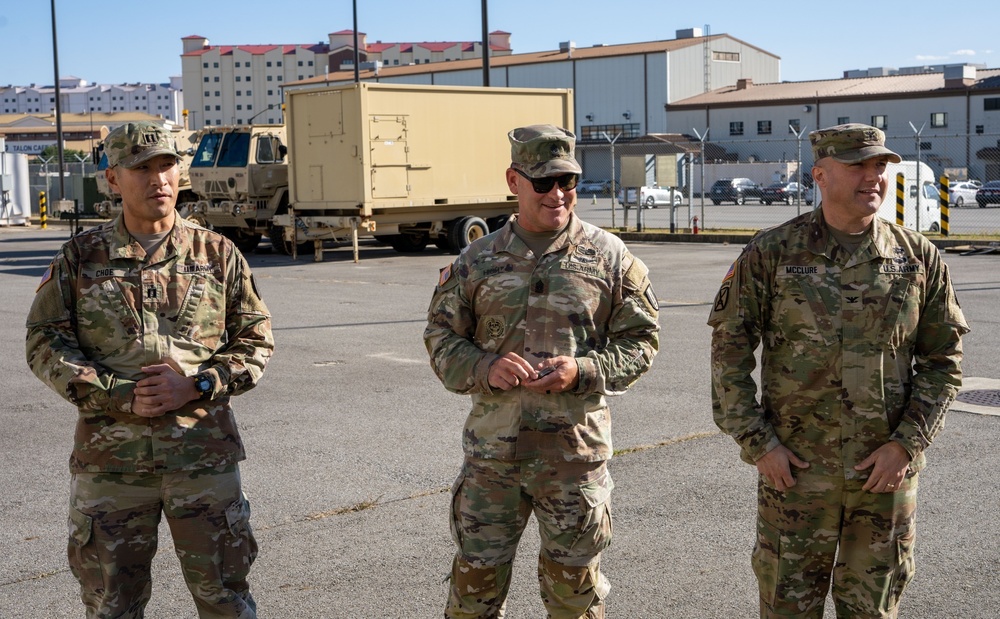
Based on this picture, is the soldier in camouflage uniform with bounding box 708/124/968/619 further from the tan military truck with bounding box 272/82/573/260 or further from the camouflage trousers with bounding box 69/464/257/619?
the tan military truck with bounding box 272/82/573/260

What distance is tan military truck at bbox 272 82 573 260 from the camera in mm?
20031

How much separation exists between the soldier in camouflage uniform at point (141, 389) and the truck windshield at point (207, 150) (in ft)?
64.8

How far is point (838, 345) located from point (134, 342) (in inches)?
84.7

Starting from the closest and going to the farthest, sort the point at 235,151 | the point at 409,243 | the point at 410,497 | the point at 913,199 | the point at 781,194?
the point at 410,497 → the point at 235,151 → the point at 409,243 → the point at 913,199 → the point at 781,194

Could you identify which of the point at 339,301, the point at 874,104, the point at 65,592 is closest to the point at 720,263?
the point at 339,301

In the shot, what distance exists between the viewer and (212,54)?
148 meters

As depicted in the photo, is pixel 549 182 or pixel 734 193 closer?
pixel 549 182

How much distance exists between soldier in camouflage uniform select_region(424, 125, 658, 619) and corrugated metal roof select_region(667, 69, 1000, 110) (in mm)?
61645

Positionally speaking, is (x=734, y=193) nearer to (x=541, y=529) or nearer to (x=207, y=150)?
(x=207, y=150)

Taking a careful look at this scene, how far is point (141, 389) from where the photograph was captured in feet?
11.3

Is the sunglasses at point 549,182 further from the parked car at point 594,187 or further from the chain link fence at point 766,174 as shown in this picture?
the parked car at point 594,187

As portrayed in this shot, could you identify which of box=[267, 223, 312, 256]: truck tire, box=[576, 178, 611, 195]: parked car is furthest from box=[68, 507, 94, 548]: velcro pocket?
box=[576, 178, 611, 195]: parked car

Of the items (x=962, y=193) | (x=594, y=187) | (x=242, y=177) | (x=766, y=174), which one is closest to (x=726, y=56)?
(x=594, y=187)

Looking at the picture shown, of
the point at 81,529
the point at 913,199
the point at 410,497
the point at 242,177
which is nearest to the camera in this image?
the point at 81,529
